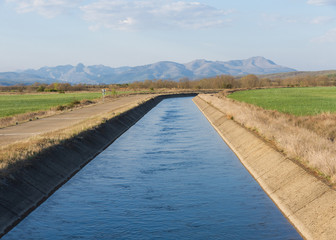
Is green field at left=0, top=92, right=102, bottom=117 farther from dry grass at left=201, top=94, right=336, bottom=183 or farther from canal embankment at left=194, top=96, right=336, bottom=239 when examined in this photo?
canal embankment at left=194, top=96, right=336, bottom=239

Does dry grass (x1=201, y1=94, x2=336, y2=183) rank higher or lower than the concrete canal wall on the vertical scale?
higher

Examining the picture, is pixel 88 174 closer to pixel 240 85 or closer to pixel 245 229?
pixel 245 229

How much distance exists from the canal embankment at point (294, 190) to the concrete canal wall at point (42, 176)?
25.1 ft

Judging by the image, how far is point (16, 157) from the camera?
50.7 ft

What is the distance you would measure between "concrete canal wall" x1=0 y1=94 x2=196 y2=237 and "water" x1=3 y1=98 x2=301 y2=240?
31cm

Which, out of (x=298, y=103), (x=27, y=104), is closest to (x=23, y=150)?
(x=298, y=103)

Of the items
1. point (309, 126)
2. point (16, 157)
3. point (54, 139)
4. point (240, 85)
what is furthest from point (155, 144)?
point (240, 85)

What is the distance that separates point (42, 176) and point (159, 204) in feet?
15.2

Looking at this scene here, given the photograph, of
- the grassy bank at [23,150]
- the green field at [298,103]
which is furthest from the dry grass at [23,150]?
the green field at [298,103]

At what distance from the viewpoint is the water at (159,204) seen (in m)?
11.0

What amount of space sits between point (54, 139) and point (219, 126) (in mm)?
18189

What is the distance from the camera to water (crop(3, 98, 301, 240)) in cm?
1098

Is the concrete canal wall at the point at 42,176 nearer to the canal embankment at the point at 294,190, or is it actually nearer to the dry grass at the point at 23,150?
the dry grass at the point at 23,150

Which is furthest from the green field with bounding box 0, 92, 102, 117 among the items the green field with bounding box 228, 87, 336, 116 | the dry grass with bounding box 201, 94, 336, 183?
the dry grass with bounding box 201, 94, 336, 183
